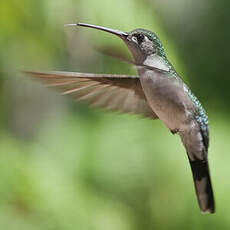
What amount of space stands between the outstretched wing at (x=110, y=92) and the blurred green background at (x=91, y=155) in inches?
22.6

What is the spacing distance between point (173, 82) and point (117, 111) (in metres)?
0.21

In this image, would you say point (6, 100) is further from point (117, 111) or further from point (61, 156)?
point (117, 111)

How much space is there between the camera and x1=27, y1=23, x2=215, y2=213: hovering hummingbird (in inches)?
34.6

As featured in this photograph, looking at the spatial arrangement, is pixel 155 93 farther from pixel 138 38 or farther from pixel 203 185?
pixel 203 185

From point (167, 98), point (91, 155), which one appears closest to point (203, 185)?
point (167, 98)

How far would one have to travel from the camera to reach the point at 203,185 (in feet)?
3.15

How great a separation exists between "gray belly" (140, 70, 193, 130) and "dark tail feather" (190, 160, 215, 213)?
3.5 inches

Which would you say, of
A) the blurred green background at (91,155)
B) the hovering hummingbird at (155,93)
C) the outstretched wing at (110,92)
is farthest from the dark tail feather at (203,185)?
the blurred green background at (91,155)

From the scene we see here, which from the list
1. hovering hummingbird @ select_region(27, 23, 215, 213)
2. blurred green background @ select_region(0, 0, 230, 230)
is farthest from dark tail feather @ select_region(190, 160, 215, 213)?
blurred green background @ select_region(0, 0, 230, 230)

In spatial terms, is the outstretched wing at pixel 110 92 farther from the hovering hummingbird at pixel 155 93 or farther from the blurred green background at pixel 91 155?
the blurred green background at pixel 91 155

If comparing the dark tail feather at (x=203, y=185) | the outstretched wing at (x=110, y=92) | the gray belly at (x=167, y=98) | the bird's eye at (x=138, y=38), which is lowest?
the dark tail feather at (x=203, y=185)

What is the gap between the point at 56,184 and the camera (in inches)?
71.8

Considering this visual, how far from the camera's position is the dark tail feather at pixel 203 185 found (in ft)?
3.00

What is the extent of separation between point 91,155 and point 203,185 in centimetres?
91
